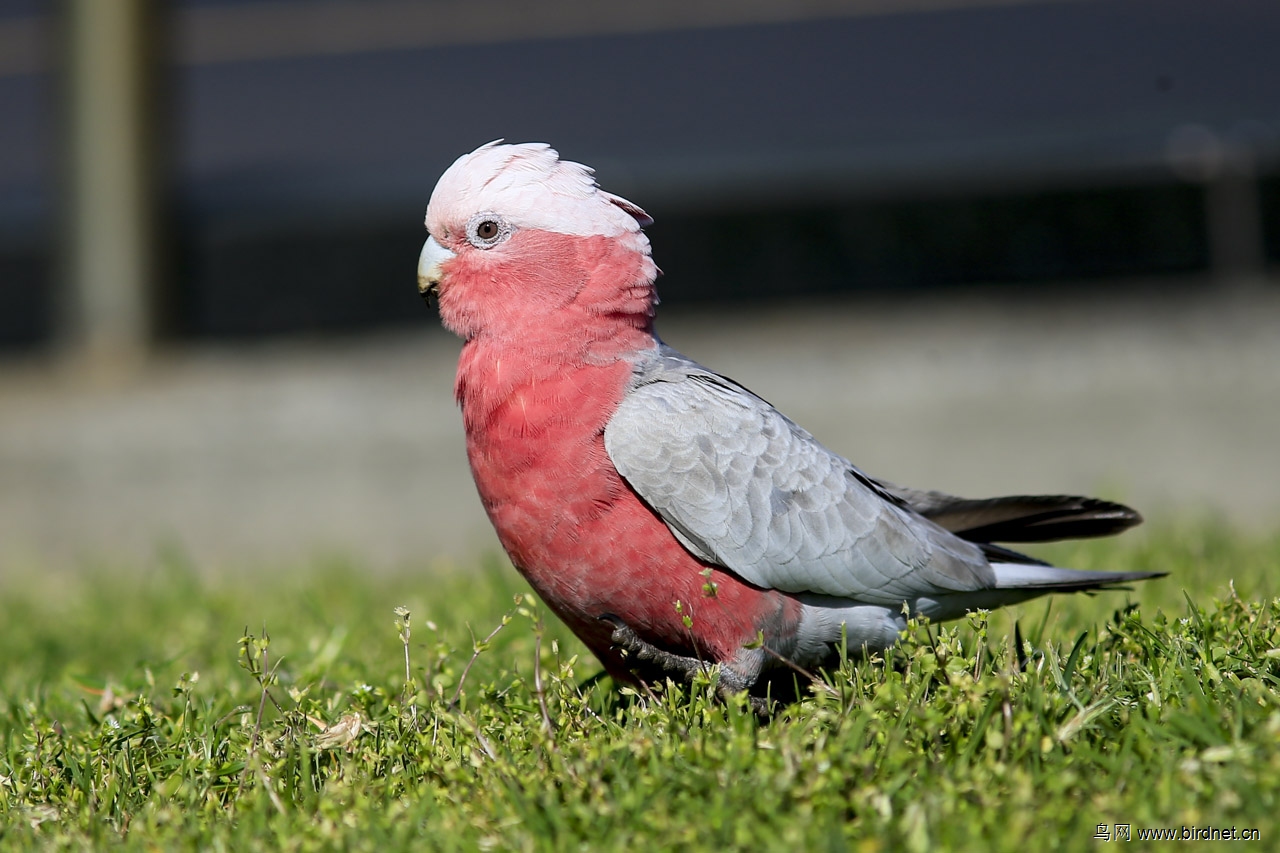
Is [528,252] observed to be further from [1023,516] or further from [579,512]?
[1023,516]

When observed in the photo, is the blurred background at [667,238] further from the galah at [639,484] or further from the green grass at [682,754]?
the galah at [639,484]

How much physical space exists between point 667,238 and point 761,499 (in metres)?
4.80

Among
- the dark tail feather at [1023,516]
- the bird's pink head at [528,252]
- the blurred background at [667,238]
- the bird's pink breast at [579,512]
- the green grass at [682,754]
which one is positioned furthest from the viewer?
the blurred background at [667,238]

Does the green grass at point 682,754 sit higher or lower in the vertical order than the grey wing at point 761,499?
lower

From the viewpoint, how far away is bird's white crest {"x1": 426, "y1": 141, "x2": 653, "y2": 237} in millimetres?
3039

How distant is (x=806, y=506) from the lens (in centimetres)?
300

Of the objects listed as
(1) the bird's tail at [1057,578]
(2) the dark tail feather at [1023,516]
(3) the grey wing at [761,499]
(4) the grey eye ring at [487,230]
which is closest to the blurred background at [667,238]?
(2) the dark tail feather at [1023,516]

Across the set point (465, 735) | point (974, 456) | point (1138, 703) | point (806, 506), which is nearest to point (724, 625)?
point (806, 506)

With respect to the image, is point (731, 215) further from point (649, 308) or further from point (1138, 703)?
point (1138, 703)

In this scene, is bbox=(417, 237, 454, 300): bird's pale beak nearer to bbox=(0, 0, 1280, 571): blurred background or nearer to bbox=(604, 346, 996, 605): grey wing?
bbox=(604, 346, 996, 605): grey wing

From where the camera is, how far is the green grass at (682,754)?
2.13 m

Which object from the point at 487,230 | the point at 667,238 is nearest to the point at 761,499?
the point at 487,230

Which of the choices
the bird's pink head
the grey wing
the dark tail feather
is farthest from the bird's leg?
the dark tail feather

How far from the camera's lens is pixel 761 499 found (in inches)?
116
